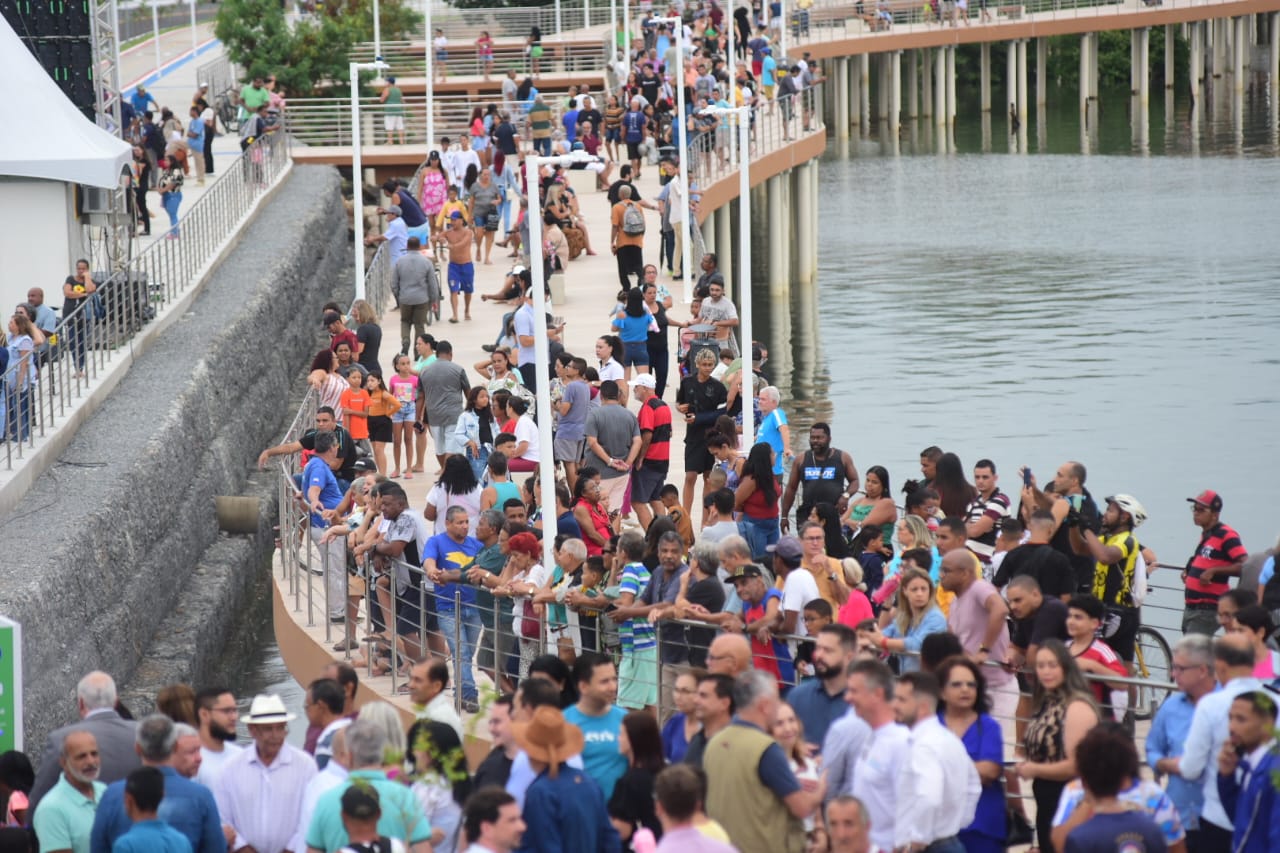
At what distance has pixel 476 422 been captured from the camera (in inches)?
676

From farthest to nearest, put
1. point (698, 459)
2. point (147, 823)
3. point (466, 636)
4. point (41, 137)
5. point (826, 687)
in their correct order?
point (41, 137) → point (698, 459) → point (466, 636) → point (826, 687) → point (147, 823)

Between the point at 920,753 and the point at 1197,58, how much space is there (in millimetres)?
81557

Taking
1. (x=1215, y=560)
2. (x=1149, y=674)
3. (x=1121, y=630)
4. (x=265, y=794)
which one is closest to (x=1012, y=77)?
(x=1149, y=674)

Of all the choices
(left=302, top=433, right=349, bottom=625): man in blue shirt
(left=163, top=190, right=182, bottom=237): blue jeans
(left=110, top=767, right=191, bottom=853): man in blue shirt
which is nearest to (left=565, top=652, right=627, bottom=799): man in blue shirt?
(left=110, top=767, right=191, bottom=853): man in blue shirt

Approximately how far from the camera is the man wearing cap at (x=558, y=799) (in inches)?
311

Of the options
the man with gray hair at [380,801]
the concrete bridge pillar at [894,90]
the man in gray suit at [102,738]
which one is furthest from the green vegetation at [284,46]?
the man with gray hair at [380,801]

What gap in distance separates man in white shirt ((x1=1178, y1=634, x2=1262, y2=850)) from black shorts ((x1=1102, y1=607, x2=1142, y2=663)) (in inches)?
105

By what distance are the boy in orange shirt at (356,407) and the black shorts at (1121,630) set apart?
871cm

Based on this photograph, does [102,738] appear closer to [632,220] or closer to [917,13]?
[632,220]

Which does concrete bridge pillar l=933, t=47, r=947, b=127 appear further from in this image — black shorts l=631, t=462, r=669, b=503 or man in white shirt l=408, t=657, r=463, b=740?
man in white shirt l=408, t=657, r=463, b=740

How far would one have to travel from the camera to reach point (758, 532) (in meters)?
15.0

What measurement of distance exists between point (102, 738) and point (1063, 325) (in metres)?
32.8

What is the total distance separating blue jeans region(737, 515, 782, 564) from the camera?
1496 cm

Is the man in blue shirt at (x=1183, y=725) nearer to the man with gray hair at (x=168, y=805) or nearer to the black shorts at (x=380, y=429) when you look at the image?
the man with gray hair at (x=168, y=805)
